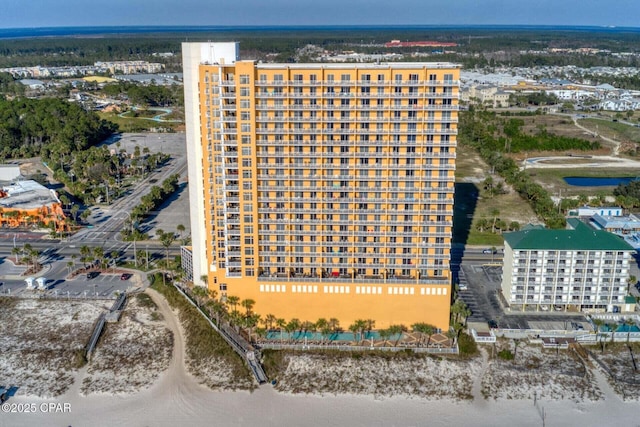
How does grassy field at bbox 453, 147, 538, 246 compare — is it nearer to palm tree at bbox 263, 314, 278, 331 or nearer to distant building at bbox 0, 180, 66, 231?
palm tree at bbox 263, 314, 278, 331

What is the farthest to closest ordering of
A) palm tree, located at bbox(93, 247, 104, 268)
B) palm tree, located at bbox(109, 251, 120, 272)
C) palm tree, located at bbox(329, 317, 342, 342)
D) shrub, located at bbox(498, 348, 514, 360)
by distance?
1. palm tree, located at bbox(109, 251, 120, 272)
2. palm tree, located at bbox(93, 247, 104, 268)
3. palm tree, located at bbox(329, 317, 342, 342)
4. shrub, located at bbox(498, 348, 514, 360)

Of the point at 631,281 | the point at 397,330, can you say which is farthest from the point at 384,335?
the point at 631,281

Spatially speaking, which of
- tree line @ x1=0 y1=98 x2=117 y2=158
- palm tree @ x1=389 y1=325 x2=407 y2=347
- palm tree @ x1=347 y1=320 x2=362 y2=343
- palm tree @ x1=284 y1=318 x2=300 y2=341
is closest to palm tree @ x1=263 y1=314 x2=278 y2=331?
palm tree @ x1=284 y1=318 x2=300 y2=341

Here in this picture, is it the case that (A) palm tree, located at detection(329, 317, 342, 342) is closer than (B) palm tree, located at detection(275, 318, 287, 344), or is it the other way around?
(B) palm tree, located at detection(275, 318, 287, 344)

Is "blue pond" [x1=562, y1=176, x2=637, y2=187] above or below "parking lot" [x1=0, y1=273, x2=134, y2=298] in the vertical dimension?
above

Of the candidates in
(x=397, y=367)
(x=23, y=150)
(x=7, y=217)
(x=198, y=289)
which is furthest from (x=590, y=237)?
(x=23, y=150)

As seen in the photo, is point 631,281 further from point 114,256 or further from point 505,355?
point 114,256

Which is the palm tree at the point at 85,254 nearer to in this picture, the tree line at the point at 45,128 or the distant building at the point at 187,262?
the distant building at the point at 187,262
